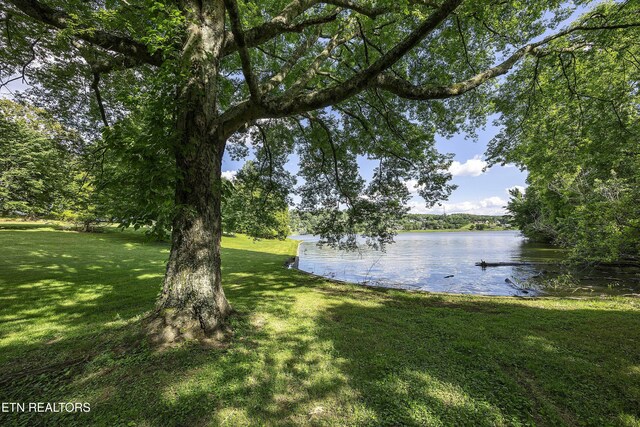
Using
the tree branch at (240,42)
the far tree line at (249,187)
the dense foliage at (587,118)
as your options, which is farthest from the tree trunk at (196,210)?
the dense foliage at (587,118)

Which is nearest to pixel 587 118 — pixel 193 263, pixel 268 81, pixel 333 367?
pixel 268 81

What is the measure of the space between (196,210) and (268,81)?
330 centimetres

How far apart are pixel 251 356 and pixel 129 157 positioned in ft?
10.0

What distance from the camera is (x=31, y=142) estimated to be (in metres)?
18.0

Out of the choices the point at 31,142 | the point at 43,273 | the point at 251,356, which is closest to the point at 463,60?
the point at 251,356

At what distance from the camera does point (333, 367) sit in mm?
3025

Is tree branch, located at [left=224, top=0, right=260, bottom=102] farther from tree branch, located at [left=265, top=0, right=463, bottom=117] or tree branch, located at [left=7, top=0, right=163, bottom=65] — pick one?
tree branch, located at [left=7, top=0, right=163, bottom=65]

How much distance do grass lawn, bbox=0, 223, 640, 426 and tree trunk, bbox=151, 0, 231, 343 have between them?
0.39 meters

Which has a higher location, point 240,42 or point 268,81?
point 268,81

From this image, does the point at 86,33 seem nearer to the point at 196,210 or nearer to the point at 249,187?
the point at 196,210

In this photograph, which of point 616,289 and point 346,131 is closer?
point 346,131

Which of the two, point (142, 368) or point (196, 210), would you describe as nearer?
point (142, 368)

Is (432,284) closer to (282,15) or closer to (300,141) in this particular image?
(300,141)

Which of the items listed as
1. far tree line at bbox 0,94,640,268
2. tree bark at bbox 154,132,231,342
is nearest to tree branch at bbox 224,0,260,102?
tree bark at bbox 154,132,231,342
